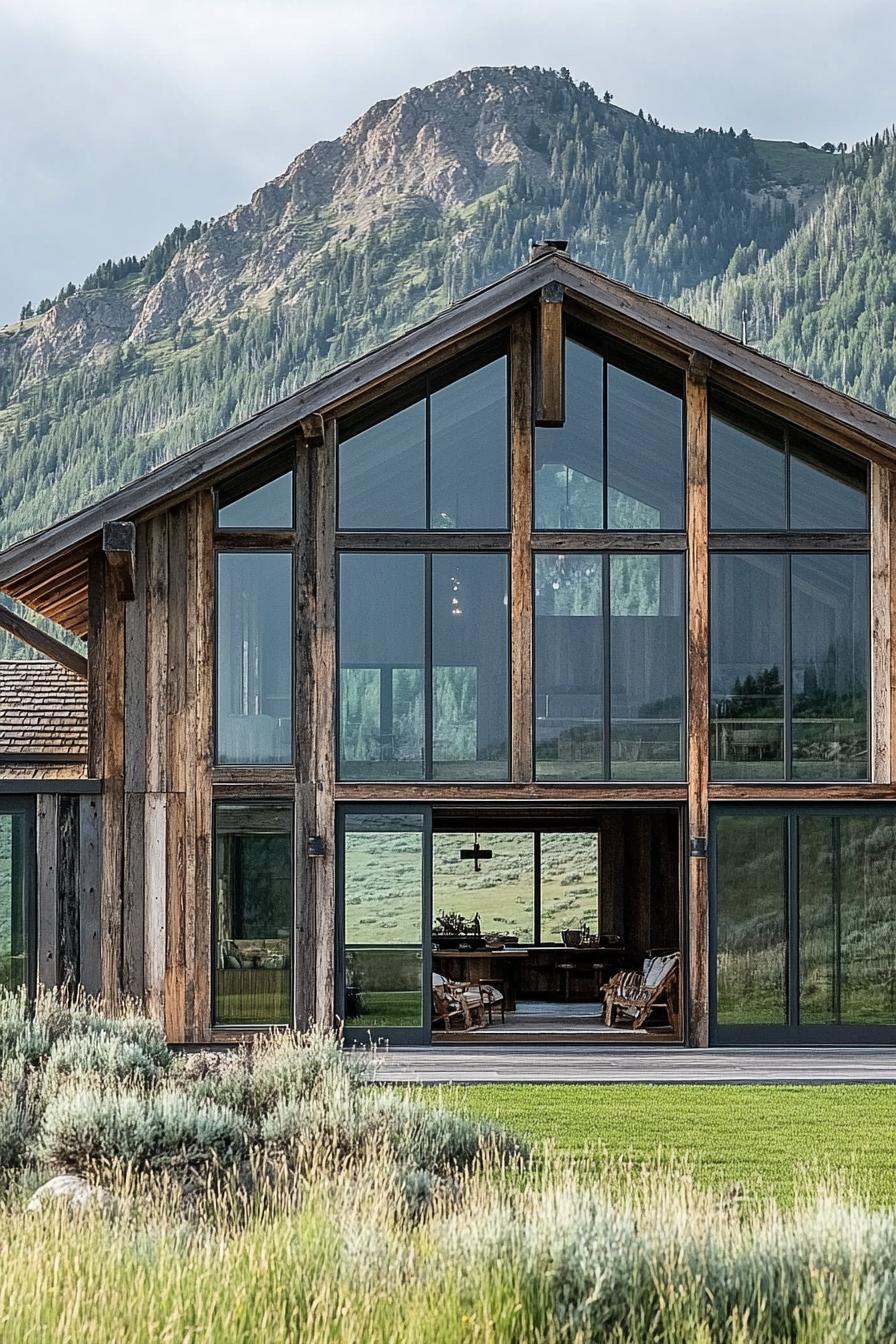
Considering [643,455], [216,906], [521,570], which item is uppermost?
[643,455]

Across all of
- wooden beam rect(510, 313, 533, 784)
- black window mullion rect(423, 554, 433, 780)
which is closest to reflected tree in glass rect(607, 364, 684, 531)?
wooden beam rect(510, 313, 533, 784)

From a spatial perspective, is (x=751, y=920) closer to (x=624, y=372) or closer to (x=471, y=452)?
(x=471, y=452)

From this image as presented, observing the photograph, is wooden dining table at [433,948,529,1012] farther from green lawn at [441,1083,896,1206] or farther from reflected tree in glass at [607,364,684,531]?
green lawn at [441,1083,896,1206]

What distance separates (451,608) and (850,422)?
11.9 ft

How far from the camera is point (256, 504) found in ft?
47.1

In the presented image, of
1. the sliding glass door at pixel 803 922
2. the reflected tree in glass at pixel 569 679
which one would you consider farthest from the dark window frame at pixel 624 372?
the sliding glass door at pixel 803 922

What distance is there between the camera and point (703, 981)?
1416 centimetres

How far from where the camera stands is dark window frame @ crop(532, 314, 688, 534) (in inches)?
567

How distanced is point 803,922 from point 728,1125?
3.72 m

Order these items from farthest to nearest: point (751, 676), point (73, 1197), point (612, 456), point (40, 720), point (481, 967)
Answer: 1. point (40, 720)
2. point (481, 967)
3. point (612, 456)
4. point (751, 676)
5. point (73, 1197)

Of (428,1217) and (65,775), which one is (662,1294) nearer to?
(428,1217)

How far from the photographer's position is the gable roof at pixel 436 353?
13.7m

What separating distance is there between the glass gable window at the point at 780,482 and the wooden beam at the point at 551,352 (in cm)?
145

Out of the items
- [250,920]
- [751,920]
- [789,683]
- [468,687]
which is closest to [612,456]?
[468,687]
